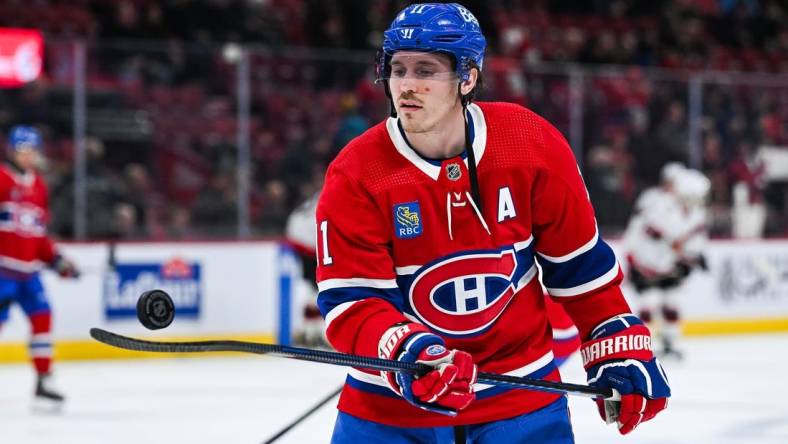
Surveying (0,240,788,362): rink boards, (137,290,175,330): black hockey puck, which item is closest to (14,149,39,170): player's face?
(0,240,788,362): rink boards

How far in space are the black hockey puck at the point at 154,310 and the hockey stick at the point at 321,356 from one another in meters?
0.05

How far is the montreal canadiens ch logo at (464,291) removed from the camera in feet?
6.92

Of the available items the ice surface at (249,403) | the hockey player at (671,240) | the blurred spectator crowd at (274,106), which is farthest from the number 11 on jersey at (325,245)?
the hockey player at (671,240)

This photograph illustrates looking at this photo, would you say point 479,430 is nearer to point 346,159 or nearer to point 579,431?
point 346,159

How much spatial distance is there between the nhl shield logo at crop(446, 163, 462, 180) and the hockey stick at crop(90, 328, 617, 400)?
0.34 meters

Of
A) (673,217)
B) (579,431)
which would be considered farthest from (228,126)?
(579,431)

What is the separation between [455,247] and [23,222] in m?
4.41

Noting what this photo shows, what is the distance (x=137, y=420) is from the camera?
5281 millimetres

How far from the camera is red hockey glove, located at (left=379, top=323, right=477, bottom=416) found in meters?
1.92

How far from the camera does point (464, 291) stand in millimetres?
2113

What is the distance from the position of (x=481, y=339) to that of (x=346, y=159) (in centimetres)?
40

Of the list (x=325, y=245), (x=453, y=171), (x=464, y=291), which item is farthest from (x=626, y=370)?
(x=325, y=245)

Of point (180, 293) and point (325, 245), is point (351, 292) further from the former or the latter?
point (180, 293)

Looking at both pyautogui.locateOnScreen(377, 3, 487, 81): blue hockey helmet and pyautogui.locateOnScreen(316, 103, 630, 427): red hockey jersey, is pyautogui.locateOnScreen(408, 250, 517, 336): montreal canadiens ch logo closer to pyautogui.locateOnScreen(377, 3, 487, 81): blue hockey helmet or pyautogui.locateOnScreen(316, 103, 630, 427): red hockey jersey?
pyautogui.locateOnScreen(316, 103, 630, 427): red hockey jersey
